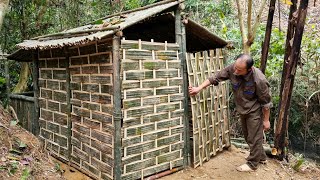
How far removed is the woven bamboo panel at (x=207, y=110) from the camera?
15.8ft

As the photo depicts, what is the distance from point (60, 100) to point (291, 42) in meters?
4.34

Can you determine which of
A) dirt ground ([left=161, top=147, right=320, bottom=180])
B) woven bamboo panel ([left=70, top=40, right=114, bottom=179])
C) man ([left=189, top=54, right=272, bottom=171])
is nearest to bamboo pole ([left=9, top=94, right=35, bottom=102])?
woven bamboo panel ([left=70, top=40, right=114, bottom=179])

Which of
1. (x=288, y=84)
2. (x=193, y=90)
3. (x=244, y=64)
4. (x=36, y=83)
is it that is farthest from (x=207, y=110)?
(x=36, y=83)

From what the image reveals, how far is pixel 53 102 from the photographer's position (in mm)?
5477

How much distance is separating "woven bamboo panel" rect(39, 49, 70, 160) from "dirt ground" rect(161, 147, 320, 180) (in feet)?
7.23

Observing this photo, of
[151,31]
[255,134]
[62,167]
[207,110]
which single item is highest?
[151,31]

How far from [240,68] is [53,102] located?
3555mm

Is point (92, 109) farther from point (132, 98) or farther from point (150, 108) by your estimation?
point (150, 108)

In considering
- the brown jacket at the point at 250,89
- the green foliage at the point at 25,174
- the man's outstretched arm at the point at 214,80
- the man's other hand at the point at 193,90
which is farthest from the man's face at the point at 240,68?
the green foliage at the point at 25,174

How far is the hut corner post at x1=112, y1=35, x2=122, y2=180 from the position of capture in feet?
12.4

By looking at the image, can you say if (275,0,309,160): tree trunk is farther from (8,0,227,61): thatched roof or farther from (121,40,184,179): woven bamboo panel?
(121,40,184,179): woven bamboo panel

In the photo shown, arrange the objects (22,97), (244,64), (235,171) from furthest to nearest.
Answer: (22,97) < (235,171) < (244,64)

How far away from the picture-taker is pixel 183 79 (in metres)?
4.77

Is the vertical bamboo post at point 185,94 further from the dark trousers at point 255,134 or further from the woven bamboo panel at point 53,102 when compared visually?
the woven bamboo panel at point 53,102
